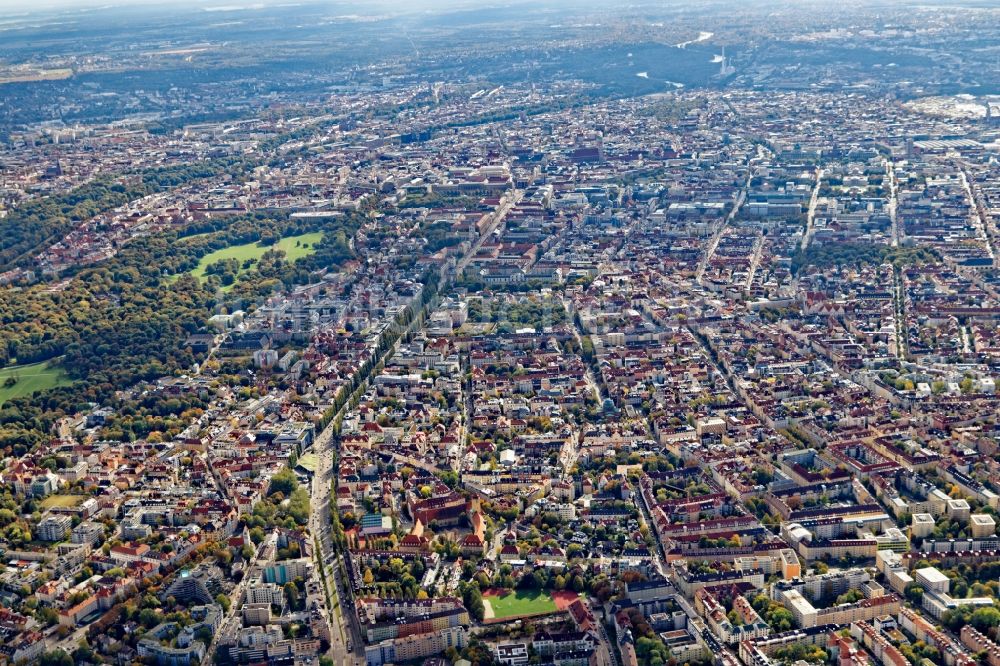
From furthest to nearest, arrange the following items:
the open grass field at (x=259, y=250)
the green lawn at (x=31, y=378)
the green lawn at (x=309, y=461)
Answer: the open grass field at (x=259, y=250) → the green lawn at (x=31, y=378) → the green lawn at (x=309, y=461)

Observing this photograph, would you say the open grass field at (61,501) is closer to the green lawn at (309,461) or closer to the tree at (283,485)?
the tree at (283,485)

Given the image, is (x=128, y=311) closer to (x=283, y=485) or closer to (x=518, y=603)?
(x=283, y=485)

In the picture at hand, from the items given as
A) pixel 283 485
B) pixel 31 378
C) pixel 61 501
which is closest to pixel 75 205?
pixel 31 378

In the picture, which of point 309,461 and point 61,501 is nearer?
point 61,501

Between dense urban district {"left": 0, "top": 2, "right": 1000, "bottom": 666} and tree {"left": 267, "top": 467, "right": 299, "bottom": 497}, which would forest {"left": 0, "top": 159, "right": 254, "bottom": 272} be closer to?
dense urban district {"left": 0, "top": 2, "right": 1000, "bottom": 666}

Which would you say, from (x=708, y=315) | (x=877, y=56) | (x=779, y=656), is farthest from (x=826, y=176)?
(x=877, y=56)

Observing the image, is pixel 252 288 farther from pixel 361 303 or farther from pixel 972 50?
pixel 972 50

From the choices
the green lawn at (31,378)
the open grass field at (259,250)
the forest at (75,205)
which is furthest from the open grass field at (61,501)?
the forest at (75,205)
